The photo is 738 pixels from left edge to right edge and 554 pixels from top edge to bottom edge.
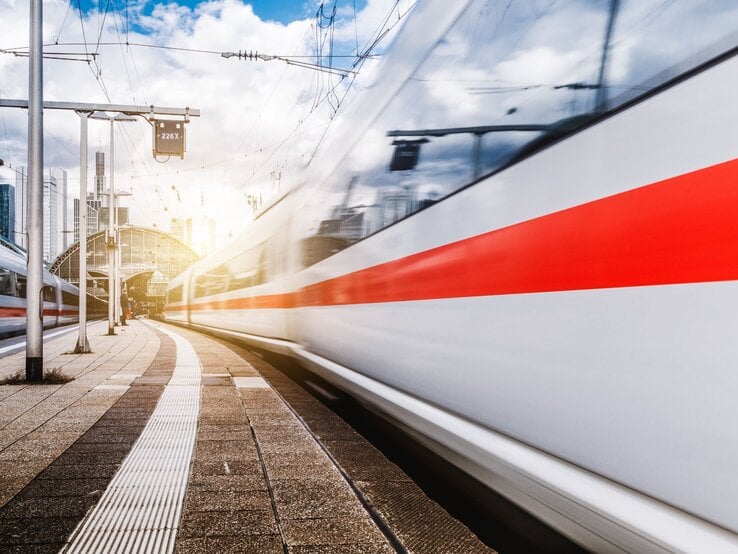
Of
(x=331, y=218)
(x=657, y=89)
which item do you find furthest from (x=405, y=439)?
(x=657, y=89)

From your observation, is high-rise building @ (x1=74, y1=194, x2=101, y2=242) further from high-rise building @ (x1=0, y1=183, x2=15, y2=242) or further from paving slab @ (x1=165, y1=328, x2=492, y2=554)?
paving slab @ (x1=165, y1=328, x2=492, y2=554)

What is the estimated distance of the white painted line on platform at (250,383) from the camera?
7.98 metres

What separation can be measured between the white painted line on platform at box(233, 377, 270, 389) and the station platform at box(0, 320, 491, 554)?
0.90 meters

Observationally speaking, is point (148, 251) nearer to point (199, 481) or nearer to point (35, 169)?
point (35, 169)

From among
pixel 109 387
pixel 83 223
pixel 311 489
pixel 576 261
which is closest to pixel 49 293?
pixel 83 223

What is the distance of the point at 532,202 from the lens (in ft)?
8.18

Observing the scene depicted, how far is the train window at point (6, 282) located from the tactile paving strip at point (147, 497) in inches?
556

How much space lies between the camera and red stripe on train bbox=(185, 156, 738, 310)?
5.25ft

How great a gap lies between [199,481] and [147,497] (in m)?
0.37

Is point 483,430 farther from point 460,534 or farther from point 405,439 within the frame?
point 405,439

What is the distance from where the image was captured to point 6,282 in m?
17.8

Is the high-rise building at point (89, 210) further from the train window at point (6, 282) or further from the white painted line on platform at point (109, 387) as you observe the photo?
the white painted line on platform at point (109, 387)

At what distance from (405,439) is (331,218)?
2540 millimetres

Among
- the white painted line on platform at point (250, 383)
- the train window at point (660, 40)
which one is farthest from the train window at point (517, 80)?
the white painted line on platform at point (250, 383)
